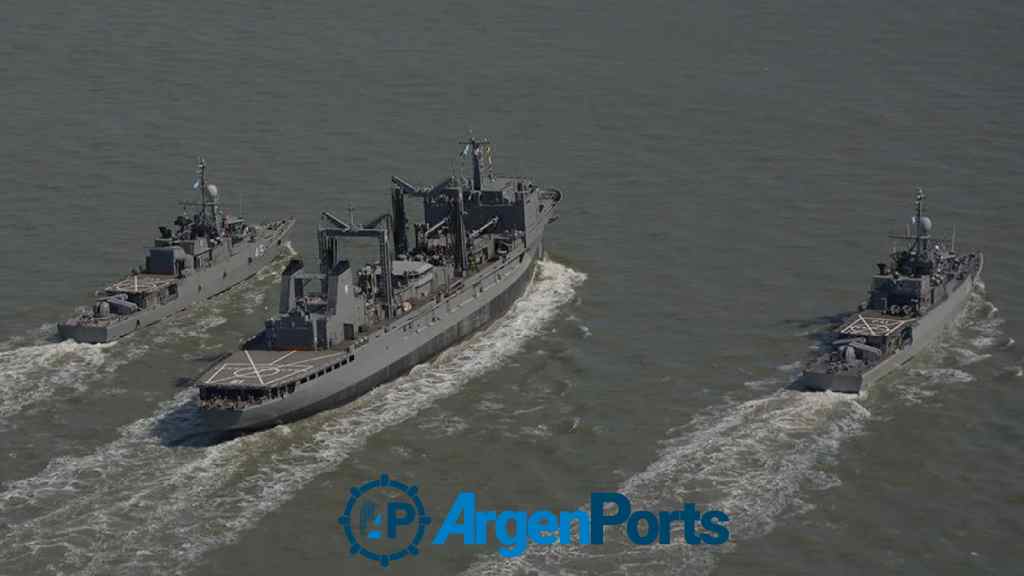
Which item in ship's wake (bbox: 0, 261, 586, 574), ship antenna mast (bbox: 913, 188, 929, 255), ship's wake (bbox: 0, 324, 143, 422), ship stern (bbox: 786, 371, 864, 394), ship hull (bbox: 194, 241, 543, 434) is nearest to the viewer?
ship's wake (bbox: 0, 261, 586, 574)

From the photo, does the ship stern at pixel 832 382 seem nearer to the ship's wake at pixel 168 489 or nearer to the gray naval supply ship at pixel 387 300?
the ship's wake at pixel 168 489

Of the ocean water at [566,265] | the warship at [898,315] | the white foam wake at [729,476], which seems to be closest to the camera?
the white foam wake at [729,476]

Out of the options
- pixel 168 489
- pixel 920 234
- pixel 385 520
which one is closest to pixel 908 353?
pixel 920 234

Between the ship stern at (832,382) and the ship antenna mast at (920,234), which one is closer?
the ship stern at (832,382)

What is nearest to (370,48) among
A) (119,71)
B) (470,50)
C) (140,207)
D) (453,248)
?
(470,50)

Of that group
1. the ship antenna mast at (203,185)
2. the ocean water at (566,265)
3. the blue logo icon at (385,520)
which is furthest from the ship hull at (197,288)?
the blue logo icon at (385,520)

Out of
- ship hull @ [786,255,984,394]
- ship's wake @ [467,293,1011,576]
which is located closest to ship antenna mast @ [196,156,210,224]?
ship's wake @ [467,293,1011,576]

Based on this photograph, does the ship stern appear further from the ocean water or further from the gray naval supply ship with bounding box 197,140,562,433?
the gray naval supply ship with bounding box 197,140,562,433
